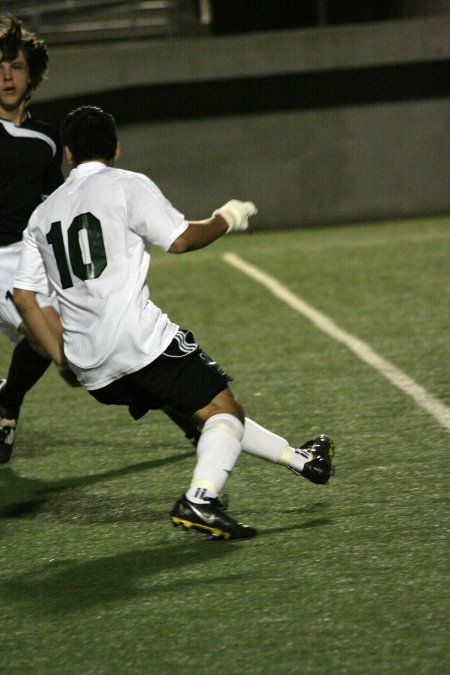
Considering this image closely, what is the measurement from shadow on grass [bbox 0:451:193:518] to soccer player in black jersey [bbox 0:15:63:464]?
0.39m

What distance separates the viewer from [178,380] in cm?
399

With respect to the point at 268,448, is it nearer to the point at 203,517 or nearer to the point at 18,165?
the point at 203,517

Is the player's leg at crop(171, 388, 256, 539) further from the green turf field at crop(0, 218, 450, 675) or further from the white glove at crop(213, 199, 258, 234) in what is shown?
the white glove at crop(213, 199, 258, 234)

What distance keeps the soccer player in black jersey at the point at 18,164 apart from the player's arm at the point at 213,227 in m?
1.55

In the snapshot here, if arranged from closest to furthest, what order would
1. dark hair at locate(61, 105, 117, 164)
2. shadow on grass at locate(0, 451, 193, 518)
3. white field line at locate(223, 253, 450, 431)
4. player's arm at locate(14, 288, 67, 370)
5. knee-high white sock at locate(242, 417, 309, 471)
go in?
dark hair at locate(61, 105, 117, 164)
player's arm at locate(14, 288, 67, 370)
knee-high white sock at locate(242, 417, 309, 471)
shadow on grass at locate(0, 451, 193, 518)
white field line at locate(223, 253, 450, 431)

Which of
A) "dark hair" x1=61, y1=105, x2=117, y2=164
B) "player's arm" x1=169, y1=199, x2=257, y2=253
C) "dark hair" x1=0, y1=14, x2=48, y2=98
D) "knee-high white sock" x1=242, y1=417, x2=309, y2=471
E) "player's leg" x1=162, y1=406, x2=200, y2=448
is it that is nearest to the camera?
"player's arm" x1=169, y1=199, x2=257, y2=253

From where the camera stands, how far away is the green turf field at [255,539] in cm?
314

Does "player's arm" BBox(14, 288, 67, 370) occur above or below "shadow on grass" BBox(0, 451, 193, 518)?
above

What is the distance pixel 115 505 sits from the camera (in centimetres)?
466

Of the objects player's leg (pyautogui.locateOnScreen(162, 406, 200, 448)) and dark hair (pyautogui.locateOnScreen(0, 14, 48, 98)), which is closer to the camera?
player's leg (pyautogui.locateOnScreen(162, 406, 200, 448))

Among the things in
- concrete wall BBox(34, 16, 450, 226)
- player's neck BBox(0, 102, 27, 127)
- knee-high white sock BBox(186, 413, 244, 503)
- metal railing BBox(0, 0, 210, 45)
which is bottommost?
concrete wall BBox(34, 16, 450, 226)

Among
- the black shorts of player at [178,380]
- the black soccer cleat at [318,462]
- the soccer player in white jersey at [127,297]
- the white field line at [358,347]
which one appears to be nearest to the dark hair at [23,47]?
the soccer player in white jersey at [127,297]

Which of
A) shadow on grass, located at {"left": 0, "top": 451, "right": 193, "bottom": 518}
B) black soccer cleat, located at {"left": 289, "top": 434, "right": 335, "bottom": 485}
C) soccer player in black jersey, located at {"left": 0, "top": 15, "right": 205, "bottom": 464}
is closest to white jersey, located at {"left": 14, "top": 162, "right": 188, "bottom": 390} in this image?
black soccer cleat, located at {"left": 289, "top": 434, "right": 335, "bottom": 485}

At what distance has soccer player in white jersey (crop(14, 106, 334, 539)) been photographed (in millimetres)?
3859
